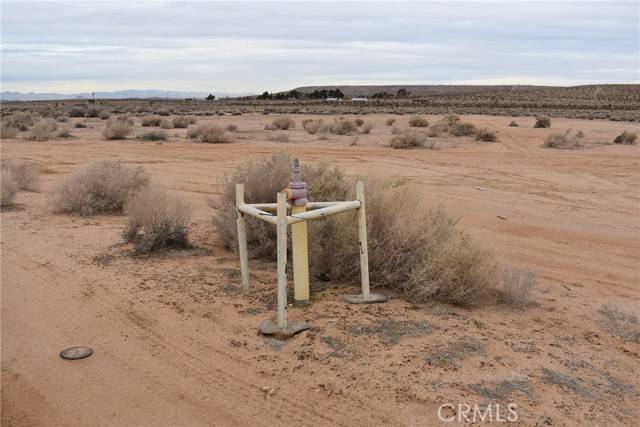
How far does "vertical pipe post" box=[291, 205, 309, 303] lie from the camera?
5250 mm

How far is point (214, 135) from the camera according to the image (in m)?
24.6

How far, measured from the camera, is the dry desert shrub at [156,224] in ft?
23.8

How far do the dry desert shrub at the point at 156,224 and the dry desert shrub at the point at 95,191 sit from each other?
2286mm

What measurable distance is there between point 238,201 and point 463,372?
249cm

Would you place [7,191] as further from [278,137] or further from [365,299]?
[278,137]

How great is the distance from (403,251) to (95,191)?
5.95 meters

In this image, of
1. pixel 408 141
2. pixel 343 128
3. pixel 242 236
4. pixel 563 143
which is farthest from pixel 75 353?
pixel 343 128

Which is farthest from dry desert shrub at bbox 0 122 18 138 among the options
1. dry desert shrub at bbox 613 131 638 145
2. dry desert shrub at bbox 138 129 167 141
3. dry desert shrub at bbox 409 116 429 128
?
dry desert shrub at bbox 613 131 638 145

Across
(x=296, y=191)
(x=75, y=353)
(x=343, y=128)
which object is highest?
(x=296, y=191)

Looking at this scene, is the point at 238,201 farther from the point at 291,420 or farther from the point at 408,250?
the point at 291,420

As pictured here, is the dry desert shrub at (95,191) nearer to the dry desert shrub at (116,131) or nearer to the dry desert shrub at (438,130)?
the dry desert shrub at (116,131)

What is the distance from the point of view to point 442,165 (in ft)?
55.8

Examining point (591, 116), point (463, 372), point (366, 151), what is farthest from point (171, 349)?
point (591, 116)

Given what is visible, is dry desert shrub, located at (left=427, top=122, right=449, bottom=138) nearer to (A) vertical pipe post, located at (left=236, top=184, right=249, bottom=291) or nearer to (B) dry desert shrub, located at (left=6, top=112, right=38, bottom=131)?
(B) dry desert shrub, located at (left=6, top=112, right=38, bottom=131)
